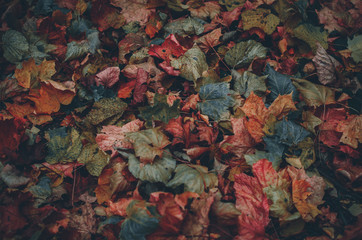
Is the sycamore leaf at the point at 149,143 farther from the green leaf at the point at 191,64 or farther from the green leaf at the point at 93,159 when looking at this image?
the green leaf at the point at 191,64

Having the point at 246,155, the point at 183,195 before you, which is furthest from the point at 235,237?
the point at 246,155

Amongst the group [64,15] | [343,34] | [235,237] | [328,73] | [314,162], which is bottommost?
[235,237]

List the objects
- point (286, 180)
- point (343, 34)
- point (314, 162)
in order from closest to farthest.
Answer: point (286, 180) → point (314, 162) → point (343, 34)

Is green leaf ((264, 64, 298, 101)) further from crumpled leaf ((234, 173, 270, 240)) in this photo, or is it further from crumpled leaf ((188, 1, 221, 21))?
crumpled leaf ((188, 1, 221, 21))

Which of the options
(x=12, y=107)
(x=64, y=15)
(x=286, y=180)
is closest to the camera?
(x=286, y=180)

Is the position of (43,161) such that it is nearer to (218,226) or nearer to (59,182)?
(59,182)

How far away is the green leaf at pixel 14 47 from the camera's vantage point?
1.98m

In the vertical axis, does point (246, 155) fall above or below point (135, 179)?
above

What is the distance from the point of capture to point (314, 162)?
4.96 ft

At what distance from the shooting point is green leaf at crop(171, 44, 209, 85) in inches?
67.7

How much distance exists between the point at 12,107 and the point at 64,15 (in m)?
0.95

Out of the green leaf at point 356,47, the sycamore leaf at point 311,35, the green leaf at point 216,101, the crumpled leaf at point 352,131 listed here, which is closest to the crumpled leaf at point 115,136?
the green leaf at point 216,101

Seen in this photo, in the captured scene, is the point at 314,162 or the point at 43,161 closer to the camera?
the point at 314,162

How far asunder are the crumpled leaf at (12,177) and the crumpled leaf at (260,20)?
1.94 metres
